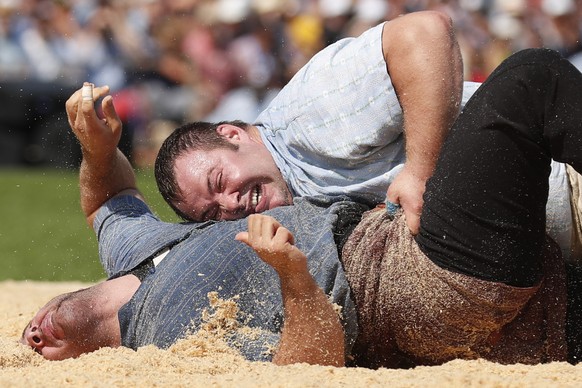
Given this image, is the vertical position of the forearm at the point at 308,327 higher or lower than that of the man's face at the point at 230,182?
lower

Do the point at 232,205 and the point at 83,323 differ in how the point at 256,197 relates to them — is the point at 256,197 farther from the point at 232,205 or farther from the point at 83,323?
the point at 83,323

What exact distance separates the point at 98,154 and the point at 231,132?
2.10ft

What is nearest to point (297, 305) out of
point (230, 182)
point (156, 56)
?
point (230, 182)

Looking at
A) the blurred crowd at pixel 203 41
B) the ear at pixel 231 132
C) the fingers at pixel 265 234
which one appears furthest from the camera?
the blurred crowd at pixel 203 41

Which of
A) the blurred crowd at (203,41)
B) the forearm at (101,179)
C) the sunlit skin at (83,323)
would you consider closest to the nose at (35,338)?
the sunlit skin at (83,323)

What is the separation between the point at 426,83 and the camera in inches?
135

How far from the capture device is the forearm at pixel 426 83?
3420 mm

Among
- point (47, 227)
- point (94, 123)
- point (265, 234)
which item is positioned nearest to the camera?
point (265, 234)

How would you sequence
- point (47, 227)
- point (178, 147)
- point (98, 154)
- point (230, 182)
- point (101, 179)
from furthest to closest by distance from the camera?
point (47, 227) → point (101, 179) → point (98, 154) → point (178, 147) → point (230, 182)

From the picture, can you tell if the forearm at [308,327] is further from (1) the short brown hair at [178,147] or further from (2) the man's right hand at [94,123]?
(2) the man's right hand at [94,123]

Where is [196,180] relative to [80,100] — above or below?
below

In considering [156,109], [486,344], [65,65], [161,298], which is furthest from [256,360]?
[65,65]

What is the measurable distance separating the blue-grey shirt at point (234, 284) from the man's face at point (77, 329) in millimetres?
85

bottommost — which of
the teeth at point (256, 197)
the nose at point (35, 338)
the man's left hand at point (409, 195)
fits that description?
the nose at point (35, 338)
